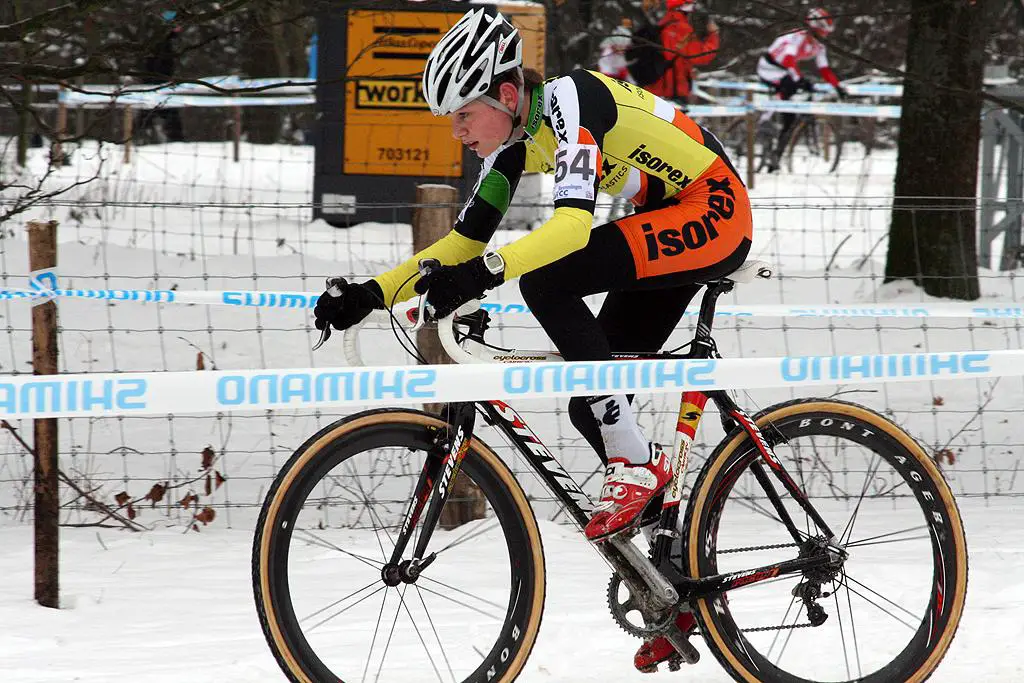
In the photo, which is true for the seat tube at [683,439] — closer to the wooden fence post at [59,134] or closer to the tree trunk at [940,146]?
the wooden fence post at [59,134]

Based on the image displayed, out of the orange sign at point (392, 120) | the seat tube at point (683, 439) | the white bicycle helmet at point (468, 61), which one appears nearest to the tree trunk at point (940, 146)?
the orange sign at point (392, 120)

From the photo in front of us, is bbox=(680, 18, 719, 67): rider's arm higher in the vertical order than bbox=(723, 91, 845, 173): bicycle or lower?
higher

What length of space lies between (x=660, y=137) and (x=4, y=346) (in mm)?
5792

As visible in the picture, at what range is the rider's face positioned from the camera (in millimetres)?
3299

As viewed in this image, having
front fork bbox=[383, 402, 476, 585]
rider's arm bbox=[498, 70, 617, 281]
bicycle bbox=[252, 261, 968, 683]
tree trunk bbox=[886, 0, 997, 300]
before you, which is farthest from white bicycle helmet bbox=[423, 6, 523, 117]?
tree trunk bbox=[886, 0, 997, 300]

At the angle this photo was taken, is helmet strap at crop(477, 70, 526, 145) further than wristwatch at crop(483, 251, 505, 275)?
Yes

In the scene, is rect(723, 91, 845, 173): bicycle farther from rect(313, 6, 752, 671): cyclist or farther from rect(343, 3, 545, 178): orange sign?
rect(313, 6, 752, 671): cyclist

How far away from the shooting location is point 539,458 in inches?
132

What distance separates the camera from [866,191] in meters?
15.1

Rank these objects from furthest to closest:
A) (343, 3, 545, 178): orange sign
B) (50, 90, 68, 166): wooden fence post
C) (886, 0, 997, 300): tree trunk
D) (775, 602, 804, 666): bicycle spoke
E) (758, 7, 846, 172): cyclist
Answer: (758, 7, 846, 172): cyclist
(343, 3, 545, 178): orange sign
(886, 0, 997, 300): tree trunk
(50, 90, 68, 166): wooden fence post
(775, 602, 804, 666): bicycle spoke

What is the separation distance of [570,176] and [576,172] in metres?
0.02

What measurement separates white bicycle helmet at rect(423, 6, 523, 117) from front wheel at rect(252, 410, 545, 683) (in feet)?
2.74

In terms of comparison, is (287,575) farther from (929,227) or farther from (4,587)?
(929,227)

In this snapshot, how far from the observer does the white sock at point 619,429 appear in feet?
11.1
